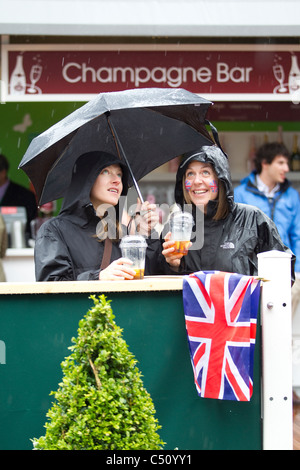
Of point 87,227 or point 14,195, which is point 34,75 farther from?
point 87,227

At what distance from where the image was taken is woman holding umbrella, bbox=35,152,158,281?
137 inches

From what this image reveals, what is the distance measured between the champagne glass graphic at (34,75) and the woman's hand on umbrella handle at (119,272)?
3828mm

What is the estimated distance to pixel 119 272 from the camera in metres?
3.16

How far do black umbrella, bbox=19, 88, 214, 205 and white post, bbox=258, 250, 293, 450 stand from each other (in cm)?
86

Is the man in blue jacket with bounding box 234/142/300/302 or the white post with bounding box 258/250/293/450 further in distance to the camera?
the man in blue jacket with bounding box 234/142/300/302

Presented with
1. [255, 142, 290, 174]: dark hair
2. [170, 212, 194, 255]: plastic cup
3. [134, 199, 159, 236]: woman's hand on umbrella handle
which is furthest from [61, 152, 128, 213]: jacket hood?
[255, 142, 290, 174]: dark hair

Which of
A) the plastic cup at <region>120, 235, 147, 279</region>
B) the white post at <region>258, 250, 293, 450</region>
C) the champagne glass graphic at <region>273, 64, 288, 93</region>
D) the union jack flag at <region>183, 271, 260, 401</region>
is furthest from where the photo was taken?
the champagne glass graphic at <region>273, 64, 288, 93</region>

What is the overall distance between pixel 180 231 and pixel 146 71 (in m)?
3.57

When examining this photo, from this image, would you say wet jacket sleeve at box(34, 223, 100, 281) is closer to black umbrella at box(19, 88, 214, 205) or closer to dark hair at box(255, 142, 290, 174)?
black umbrella at box(19, 88, 214, 205)

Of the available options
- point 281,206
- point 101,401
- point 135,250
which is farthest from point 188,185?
point 281,206

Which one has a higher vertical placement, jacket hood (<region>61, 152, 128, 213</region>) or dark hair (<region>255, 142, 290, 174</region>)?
dark hair (<region>255, 142, 290, 174</region>)

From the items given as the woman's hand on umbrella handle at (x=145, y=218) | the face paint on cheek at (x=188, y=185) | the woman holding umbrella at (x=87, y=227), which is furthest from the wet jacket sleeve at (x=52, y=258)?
the face paint on cheek at (x=188, y=185)
